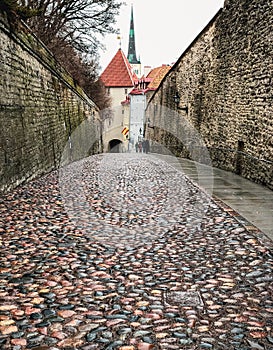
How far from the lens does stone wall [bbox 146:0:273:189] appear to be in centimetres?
970

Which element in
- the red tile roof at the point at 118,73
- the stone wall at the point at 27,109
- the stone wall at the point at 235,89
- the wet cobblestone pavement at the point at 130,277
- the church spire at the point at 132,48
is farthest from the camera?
the church spire at the point at 132,48

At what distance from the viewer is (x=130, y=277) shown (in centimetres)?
415

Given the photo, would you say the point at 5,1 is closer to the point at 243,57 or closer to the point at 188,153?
the point at 243,57

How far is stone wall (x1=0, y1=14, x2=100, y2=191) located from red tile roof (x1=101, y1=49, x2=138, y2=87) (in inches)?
1806

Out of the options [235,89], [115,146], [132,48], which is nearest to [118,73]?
[115,146]

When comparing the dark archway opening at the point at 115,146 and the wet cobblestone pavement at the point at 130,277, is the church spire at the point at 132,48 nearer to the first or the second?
the dark archway opening at the point at 115,146

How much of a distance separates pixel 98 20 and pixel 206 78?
747cm

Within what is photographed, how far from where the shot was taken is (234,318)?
129 inches

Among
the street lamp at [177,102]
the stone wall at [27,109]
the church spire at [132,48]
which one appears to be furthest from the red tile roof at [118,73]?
the stone wall at [27,109]

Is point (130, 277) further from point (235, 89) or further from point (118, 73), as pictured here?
point (118, 73)

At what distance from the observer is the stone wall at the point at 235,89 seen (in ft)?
31.8

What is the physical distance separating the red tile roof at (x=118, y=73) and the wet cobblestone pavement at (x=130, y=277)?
5411 cm

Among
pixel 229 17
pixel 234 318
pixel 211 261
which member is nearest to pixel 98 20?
pixel 229 17

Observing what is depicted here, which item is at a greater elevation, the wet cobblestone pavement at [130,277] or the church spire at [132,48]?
the church spire at [132,48]
